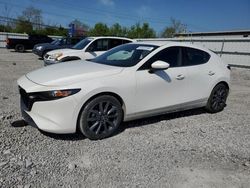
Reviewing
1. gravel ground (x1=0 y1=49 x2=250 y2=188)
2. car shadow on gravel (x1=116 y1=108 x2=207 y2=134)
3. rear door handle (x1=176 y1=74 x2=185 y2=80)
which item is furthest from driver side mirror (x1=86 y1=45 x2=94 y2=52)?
rear door handle (x1=176 y1=74 x2=185 y2=80)

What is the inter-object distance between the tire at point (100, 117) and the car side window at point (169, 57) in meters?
0.97

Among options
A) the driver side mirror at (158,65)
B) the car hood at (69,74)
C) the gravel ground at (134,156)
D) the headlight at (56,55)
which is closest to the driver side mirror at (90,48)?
the headlight at (56,55)

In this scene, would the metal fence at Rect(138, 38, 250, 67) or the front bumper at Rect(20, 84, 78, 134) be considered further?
the metal fence at Rect(138, 38, 250, 67)

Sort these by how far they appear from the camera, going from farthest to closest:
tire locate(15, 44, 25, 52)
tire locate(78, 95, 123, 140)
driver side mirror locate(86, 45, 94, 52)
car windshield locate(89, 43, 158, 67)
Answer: tire locate(15, 44, 25, 52)
driver side mirror locate(86, 45, 94, 52)
car windshield locate(89, 43, 158, 67)
tire locate(78, 95, 123, 140)

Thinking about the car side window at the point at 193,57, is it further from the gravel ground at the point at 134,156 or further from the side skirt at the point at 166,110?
the gravel ground at the point at 134,156

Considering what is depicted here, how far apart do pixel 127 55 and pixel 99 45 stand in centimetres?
587

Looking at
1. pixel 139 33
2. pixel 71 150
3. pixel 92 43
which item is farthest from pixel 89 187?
pixel 139 33

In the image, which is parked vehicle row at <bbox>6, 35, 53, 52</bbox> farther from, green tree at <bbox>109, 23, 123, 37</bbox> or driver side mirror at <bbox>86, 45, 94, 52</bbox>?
green tree at <bbox>109, 23, 123, 37</bbox>

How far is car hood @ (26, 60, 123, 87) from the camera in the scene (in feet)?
12.6

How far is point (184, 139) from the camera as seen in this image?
14.3 feet

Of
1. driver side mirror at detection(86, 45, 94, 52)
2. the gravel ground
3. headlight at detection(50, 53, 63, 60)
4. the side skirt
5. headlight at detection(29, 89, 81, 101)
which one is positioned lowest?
the gravel ground

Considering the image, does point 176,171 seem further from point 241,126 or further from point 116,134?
point 241,126

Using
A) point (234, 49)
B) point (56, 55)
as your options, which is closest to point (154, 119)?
point (56, 55)

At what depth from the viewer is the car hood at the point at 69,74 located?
12.6 ft
